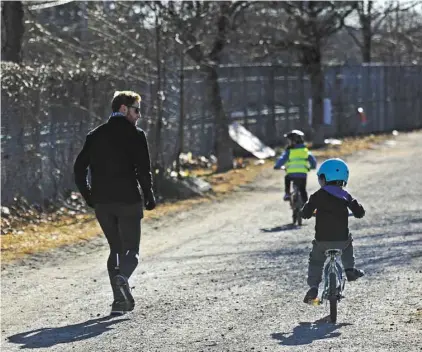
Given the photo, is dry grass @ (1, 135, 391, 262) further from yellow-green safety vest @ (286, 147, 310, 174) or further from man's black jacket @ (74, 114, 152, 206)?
man's black jacket @ (74, 114, 152, 206)

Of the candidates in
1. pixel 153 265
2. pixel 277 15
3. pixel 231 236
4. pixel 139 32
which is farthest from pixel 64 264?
pixel 277 15

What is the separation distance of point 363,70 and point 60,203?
22.2 metres

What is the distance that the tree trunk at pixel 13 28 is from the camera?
17422 mm

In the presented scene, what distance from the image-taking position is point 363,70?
36.9 meters

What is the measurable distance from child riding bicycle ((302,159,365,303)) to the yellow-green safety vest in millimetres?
6365

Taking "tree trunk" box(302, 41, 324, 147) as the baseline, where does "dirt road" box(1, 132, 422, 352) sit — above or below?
below

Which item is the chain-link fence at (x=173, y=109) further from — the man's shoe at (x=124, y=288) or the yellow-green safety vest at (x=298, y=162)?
the man's shoe at (x=124, y=288)

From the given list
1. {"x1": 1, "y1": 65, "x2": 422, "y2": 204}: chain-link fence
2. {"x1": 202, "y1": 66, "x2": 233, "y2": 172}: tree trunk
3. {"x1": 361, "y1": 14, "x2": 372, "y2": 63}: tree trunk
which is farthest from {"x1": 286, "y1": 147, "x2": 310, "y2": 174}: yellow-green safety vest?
{"x1": 361, "y1": 14, "x2": 372, "y2": 63}: tree trunk

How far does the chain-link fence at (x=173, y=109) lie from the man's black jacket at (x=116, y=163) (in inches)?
245

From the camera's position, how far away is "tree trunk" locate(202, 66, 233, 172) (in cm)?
2328

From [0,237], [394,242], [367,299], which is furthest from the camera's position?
[0,237]

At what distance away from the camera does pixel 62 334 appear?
8.44 meters

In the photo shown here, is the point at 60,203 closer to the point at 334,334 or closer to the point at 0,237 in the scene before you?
the point at 0,237

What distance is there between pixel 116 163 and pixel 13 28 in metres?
9.24
